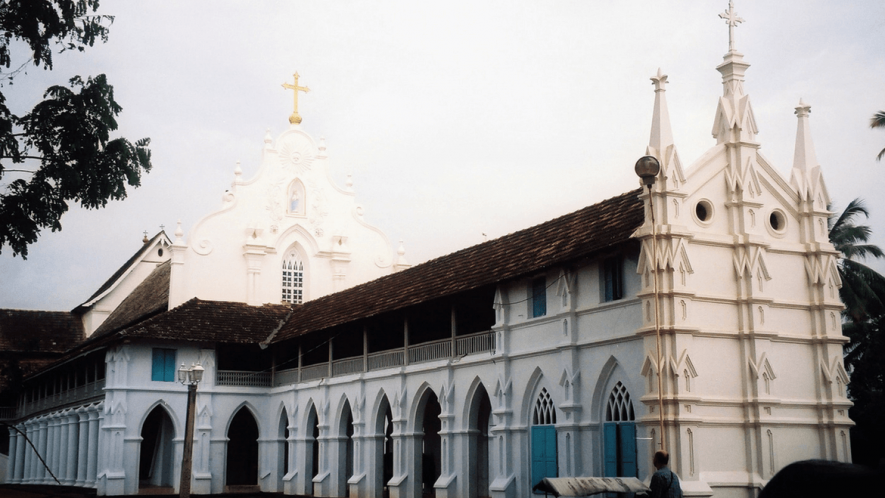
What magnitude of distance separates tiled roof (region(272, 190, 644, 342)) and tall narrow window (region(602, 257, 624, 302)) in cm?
65

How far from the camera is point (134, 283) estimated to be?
2255 inches

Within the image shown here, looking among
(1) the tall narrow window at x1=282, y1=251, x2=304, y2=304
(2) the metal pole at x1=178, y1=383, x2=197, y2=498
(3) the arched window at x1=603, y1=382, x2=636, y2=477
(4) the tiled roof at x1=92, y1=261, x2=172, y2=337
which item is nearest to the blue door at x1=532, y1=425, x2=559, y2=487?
(3) the arched window at x1=603, y1=382, x2=636, y2=477

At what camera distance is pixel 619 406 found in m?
21.0

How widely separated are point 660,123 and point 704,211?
2.16 m

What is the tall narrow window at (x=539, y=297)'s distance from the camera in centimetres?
2408

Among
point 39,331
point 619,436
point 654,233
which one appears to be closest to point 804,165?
point 654,233

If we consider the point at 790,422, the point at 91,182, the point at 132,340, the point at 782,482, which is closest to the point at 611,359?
the point at 790,422

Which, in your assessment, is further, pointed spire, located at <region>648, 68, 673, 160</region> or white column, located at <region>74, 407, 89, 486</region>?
white column, located at <region>74, 407, 89, 486</region>

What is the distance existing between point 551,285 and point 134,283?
130ft

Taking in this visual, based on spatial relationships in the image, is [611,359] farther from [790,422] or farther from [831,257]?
[831,257]

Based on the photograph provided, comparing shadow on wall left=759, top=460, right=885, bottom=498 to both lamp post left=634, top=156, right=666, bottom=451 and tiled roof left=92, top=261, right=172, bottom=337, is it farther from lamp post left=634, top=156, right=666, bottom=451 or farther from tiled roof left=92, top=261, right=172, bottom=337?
tiled roof left=92, top=261, right=172, bottom=337

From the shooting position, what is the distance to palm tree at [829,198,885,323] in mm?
32125

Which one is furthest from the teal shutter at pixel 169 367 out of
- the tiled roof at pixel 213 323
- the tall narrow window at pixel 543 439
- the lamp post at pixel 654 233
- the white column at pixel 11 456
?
the lamp post at pixel 654 233

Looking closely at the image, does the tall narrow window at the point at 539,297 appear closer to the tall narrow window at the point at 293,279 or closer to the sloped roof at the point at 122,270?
the tall narrow window at the point at 293,279
